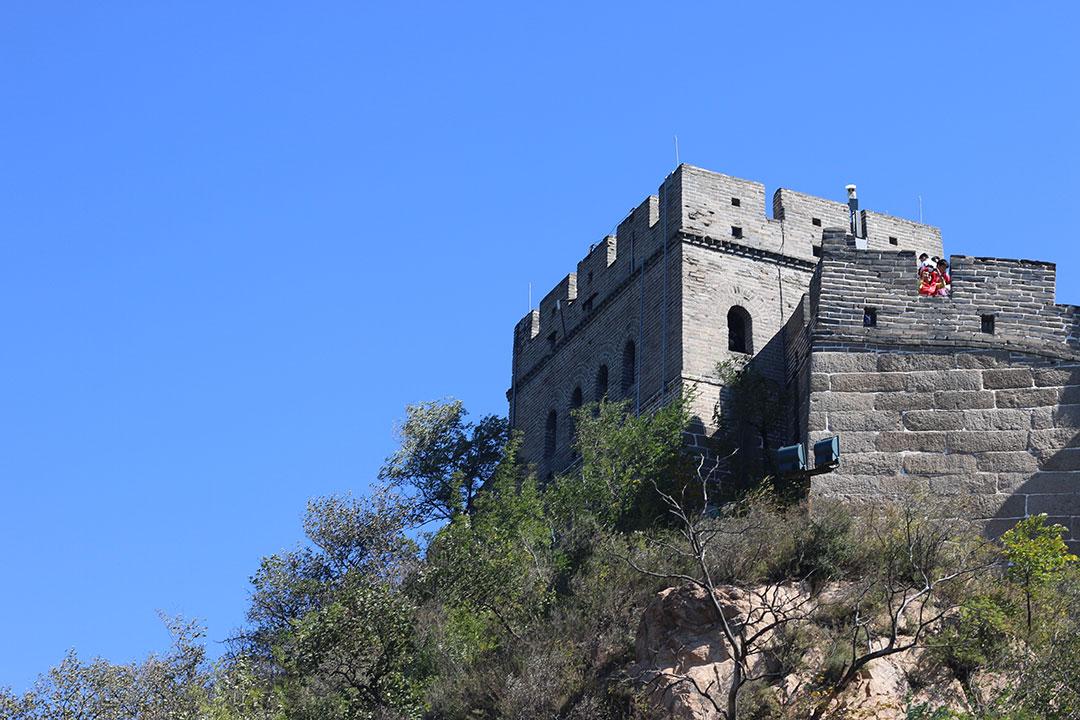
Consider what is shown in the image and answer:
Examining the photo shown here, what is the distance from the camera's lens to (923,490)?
2578 cm

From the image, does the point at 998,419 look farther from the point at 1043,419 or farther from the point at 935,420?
the point at 935,420

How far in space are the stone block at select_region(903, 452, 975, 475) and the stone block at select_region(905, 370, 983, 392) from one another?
110 cm

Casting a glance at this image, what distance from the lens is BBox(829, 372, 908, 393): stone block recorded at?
1064 inches

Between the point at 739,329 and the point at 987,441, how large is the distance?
29.3 feet

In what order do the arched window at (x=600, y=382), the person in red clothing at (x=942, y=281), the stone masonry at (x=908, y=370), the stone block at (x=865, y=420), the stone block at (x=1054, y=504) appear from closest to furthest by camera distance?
1. the stone block at (x=1054, y=504)
2. the stone masonry at (x=908, y=370)
3. the stone block at (x=865, y=420)
4. the person in red clothing at (x=942, y=281)
5. the arched window at (x=600, y=382)

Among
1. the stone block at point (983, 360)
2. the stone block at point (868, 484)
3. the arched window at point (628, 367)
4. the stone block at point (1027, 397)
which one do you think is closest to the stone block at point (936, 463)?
the stone block at point (868, 484)

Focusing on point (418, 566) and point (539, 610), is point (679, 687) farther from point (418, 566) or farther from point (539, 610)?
point (418, 566)

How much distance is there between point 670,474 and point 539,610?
186 inches

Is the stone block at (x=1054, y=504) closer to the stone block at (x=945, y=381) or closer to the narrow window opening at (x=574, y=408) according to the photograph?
the stone block at (x=945, y=381)

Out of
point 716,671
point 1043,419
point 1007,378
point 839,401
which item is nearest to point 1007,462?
point 1043,419

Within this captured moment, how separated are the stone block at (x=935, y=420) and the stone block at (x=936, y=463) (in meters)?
0.44

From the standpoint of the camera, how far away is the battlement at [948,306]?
88.8ft

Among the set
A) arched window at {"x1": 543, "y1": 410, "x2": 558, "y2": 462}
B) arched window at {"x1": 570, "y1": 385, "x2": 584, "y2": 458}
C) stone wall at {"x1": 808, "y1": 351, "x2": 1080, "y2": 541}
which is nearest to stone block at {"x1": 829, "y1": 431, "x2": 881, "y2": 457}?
stone wall at {"x1": 808, "y1": 351, "x2": 1080, "y2": 541}

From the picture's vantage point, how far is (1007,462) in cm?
2606
